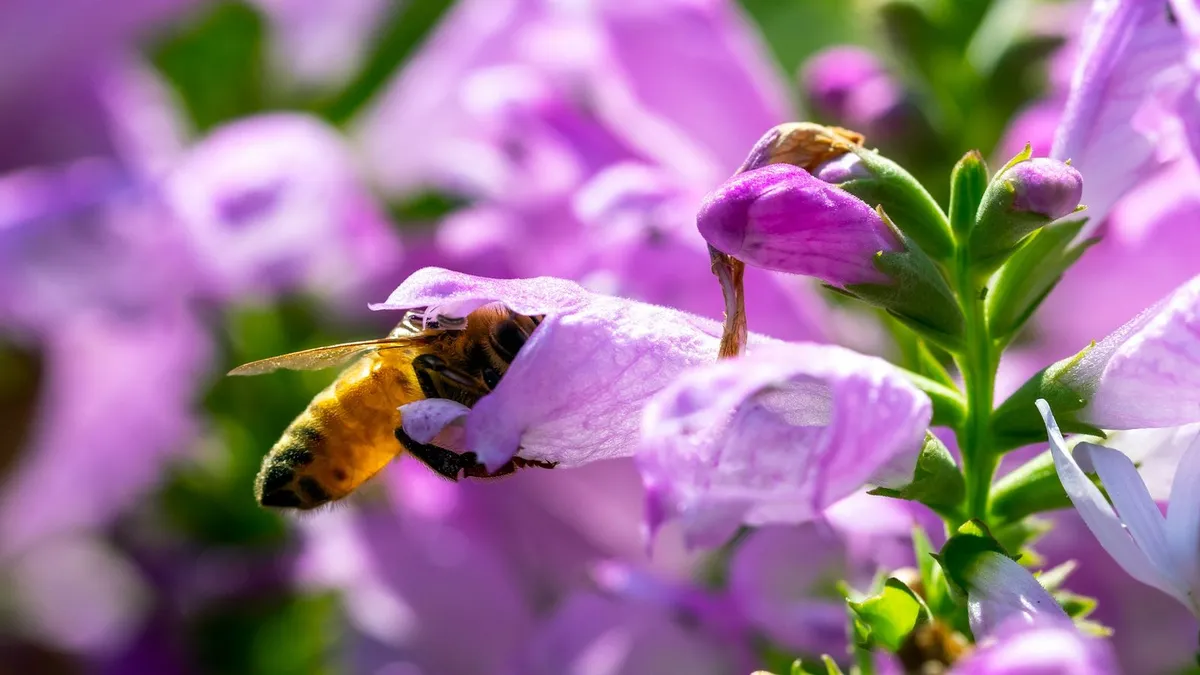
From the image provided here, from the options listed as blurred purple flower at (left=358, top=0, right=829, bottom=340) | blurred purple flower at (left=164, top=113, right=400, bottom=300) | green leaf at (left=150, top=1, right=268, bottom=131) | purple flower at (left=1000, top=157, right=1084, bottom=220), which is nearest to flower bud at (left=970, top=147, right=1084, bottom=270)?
purple flower at (left=1000, top=157, right=1084, bottom=220)

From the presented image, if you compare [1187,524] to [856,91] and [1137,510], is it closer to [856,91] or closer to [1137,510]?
[1137,510]

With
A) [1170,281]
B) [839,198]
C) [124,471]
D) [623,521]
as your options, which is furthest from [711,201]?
[124,471]

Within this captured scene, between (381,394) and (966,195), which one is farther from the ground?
(966,195)

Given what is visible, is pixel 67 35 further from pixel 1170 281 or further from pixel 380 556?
pixel 1170 281

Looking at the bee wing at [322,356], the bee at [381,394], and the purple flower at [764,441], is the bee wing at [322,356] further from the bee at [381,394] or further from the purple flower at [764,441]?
the purple flower at [764,441]

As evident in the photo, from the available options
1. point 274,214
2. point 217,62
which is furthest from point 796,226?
point 217,62

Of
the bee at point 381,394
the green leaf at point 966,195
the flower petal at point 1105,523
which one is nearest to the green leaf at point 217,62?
the bee at point 381,394
